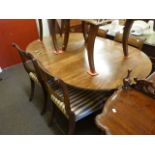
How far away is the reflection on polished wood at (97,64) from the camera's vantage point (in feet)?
5.09

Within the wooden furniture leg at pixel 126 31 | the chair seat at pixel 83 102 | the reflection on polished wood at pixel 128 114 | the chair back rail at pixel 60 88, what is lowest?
the chair seat at pixel 83 102

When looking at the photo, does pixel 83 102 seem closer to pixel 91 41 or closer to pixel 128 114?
pixel 91 41

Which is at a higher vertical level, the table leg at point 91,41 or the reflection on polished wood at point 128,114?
the table leg at point 91,41

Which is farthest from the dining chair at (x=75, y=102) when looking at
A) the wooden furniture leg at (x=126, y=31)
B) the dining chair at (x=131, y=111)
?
the wooden furniture leg at (x=126, y=31)

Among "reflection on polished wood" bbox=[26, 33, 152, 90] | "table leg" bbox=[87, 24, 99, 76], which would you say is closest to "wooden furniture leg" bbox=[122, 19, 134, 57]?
"reflection on polished wood" bbox=[26, 33, 152, 90]

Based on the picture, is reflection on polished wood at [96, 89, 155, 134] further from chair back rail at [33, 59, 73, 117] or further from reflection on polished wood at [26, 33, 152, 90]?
chair back rail at [33, 59, 73, 117]

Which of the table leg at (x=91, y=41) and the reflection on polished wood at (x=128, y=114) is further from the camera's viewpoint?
the table leg at (x=91, y=41)

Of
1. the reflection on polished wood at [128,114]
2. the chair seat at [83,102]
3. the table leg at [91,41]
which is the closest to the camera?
the reflection on polished wood at [128,114]

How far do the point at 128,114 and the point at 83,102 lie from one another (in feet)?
2.38

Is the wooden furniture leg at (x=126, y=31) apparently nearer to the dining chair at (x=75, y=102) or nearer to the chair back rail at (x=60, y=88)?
the dining chair at (x=75, y=102)

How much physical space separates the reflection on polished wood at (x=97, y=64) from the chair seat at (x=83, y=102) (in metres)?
0.16

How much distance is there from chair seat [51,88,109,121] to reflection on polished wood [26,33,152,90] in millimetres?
162

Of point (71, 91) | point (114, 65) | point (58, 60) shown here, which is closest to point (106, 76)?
point (114, 65)
